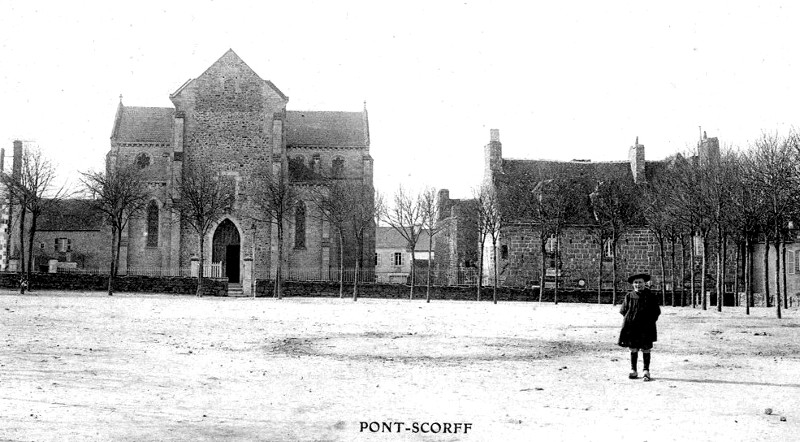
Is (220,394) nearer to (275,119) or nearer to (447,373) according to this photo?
(447,373)

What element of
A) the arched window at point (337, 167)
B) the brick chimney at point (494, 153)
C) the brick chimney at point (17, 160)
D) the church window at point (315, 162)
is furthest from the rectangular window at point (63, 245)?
the brick chimney at point (494, 153)

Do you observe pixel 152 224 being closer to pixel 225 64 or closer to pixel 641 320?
pixel 225 64

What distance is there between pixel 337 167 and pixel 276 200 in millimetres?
15076

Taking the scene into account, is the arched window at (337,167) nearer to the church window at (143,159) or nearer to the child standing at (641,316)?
the church window at (143,159)

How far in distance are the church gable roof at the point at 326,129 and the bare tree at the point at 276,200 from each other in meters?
7.16

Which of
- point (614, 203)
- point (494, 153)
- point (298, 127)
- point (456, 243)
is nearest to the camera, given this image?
point (614, 203)

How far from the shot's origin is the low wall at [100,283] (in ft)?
146

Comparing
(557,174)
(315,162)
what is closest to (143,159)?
(315,162)

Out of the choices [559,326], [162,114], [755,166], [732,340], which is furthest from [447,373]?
[162,114]

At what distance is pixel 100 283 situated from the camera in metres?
44.9

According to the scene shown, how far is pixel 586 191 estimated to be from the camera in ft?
181

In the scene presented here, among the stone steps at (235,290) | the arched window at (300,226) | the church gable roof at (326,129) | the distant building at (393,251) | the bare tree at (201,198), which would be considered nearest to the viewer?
the bare tree at (201,198)

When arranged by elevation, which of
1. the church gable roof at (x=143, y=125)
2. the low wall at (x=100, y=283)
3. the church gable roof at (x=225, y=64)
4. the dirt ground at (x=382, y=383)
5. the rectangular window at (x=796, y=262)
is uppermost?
the church gable roof at (x=225, y=64)

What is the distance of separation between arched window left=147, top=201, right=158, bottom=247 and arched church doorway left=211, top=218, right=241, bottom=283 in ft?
13.1
